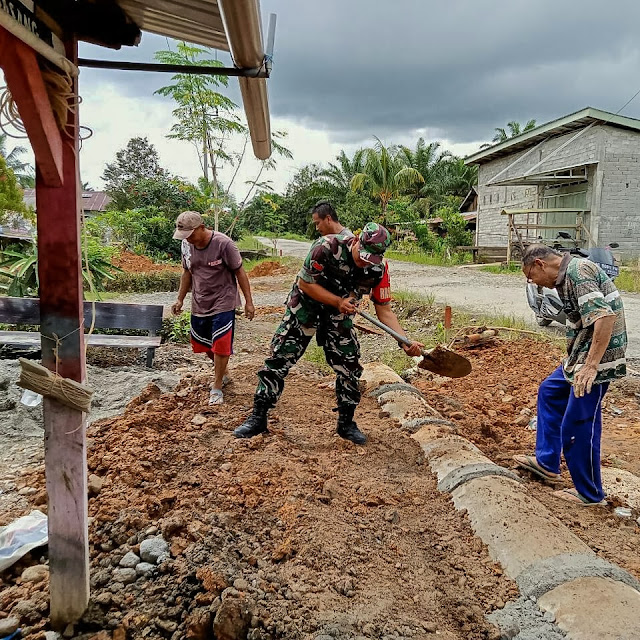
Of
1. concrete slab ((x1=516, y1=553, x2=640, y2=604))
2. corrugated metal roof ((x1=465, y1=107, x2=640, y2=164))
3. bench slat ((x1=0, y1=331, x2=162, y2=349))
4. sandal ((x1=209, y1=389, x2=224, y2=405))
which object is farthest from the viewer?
corrugated metal roof ((x1=465, y1=107, x2=640, y2=164))

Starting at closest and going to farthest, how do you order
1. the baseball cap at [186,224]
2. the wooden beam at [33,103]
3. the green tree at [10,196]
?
1. the wooden beam at [33,103]
2. the baseball cap at [186,224]
3. the green tree at [10,196]

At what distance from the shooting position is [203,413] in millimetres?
3996

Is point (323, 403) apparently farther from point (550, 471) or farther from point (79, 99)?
point (79, 99)

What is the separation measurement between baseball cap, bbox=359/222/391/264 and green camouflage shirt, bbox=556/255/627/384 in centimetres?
97

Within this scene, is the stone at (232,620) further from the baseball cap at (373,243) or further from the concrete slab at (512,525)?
the baseball cap at (373,243)

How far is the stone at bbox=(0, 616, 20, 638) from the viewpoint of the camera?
5.79 feet

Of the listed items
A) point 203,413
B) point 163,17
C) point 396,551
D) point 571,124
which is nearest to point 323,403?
point 203,413

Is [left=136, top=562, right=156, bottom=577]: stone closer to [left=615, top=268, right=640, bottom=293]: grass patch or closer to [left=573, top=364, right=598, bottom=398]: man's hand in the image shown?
[left=573, top=364, right=598, bottom=398]: man's hand

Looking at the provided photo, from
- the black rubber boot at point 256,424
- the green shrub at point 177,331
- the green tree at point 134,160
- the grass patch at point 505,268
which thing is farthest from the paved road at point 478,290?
the green tree at point 134,160

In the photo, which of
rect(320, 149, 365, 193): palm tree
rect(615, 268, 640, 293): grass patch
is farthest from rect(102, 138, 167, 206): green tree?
rect(615, 268, 640, 293): grass patch

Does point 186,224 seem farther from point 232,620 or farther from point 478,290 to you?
point 478,290

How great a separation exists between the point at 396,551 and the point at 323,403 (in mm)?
2246

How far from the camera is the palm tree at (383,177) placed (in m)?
27.3

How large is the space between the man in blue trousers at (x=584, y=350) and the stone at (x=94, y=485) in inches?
96.9
